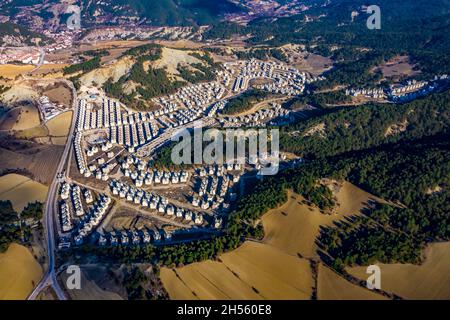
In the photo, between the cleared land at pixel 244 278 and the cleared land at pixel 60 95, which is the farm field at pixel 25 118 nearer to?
the cleared land at pixel 60 95

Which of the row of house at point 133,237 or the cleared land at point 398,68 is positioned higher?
the cleared land at point 398,68

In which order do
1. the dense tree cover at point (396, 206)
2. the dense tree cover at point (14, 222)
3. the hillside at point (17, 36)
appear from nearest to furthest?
the dense tree cover at point (396, 206), the dense tree cover at point (14, 222), the hillside at point (17, 36)

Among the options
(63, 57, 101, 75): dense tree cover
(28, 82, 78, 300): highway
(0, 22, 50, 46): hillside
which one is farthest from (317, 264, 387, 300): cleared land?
(0, 22, 50, 46): hillside

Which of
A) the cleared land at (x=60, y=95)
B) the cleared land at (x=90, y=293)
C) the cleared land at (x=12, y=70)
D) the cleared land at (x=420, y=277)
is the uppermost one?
the cleared land at (x=12, y=70)

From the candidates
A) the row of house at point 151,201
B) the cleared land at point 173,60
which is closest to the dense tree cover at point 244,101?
the cleared land at point 173,60

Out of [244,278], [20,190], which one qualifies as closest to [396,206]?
[244,278]

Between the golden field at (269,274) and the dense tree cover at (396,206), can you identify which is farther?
the dense tree cover at (396,206)
